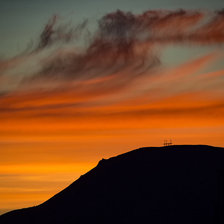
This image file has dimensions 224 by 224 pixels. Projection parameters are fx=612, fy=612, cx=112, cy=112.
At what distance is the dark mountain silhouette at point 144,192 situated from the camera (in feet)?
351

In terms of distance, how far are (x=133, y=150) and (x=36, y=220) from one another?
23.9 metres

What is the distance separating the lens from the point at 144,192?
113375 millimetres

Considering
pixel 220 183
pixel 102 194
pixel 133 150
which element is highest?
pixel 133 150

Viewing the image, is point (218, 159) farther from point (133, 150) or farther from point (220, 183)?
point (220, 183)

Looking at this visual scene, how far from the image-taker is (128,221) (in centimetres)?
10581

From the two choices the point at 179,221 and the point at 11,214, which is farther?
the point at 11,214

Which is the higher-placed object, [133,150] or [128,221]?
[133,150]

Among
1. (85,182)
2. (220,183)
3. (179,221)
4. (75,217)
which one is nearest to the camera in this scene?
(220,183)

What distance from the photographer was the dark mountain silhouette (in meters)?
107

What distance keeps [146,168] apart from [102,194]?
10.00 m

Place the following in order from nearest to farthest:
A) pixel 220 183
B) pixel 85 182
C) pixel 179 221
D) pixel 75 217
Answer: pixel 220 183 < pixel 179 221 < pixel 75 217 < pixel 85 182

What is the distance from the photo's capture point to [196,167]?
115 meters

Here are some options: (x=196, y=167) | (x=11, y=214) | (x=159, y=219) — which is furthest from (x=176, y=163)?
(x=11, y=214)

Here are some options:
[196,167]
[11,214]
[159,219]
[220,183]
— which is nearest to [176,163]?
[196,167]
